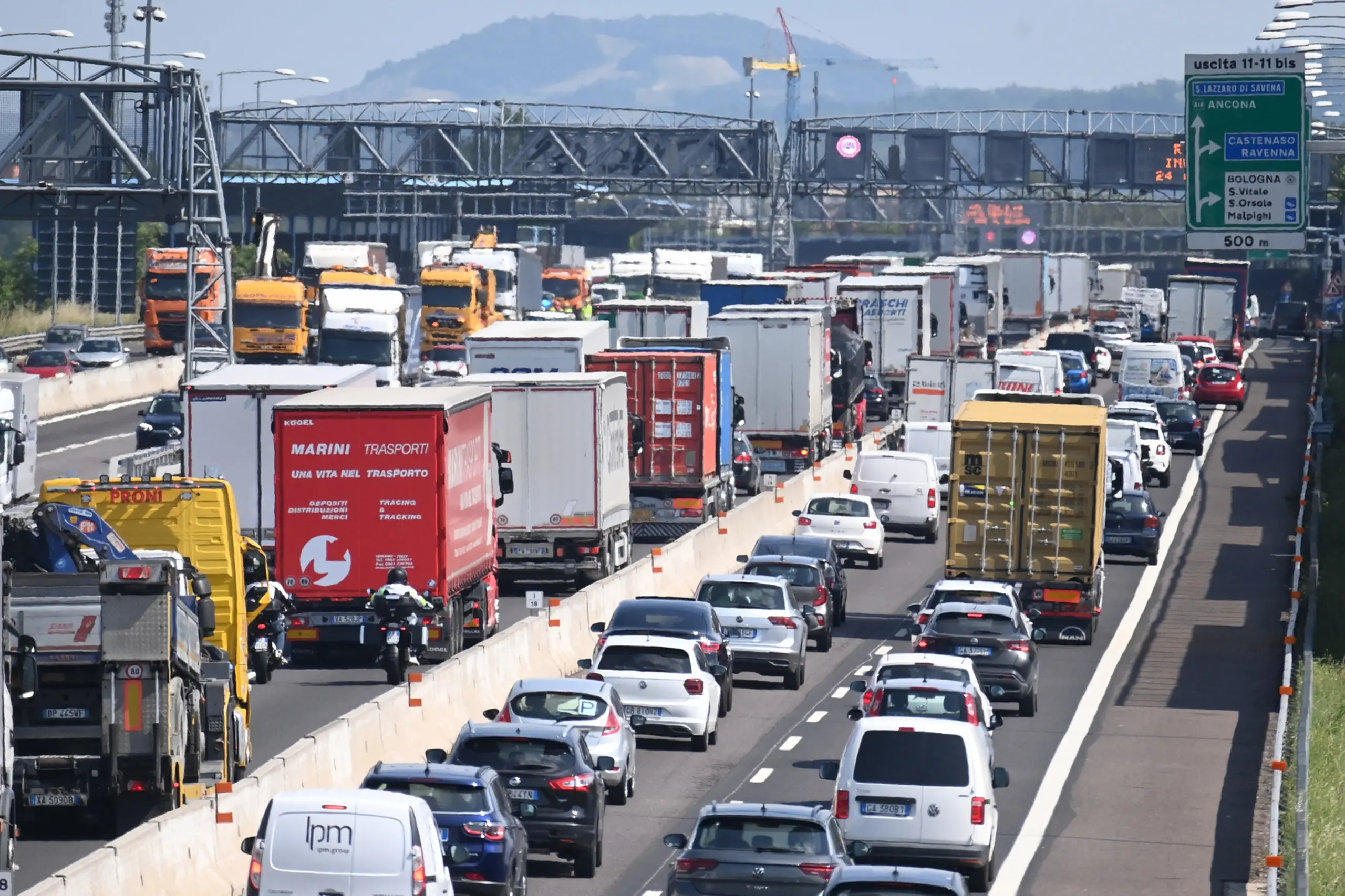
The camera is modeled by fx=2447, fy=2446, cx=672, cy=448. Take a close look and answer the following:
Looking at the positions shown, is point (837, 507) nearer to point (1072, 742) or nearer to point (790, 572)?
point (790, 572)

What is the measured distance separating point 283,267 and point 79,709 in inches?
4119

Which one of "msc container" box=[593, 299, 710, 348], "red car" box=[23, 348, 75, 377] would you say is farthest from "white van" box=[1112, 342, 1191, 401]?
"red car" box=[23, 348, 75, 377]

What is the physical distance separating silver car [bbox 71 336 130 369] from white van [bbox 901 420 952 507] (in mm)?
34091

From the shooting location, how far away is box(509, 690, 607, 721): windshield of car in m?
22.0

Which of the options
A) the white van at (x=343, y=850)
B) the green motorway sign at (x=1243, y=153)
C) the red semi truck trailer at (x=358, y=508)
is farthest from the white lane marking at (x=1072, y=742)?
the red semi truck trailer at (x=358, y=508)

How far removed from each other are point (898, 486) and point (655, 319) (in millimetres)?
14836

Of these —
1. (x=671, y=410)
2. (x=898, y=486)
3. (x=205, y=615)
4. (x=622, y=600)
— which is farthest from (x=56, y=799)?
(x=898, y=486)

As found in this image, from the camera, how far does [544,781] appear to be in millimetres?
19594

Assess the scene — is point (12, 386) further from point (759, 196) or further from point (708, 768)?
point (759, 196)

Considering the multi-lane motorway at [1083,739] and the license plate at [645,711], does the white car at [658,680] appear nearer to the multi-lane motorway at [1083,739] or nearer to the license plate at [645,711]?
the license plate at [645,711]

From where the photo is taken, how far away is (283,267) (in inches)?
4823

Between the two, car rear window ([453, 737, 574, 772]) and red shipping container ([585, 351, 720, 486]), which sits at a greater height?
red shipping container ([585, 351, 720, 486])

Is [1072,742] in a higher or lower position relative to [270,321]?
lower

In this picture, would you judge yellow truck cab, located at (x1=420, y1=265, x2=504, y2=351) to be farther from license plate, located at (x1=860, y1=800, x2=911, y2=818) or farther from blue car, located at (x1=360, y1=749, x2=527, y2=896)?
blue car, located at (x1=360, y1=749, x2=527, y2=896)
